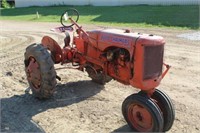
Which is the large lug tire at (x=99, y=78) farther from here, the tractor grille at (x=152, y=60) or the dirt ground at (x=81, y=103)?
the tractor grille at (x=152, y=60)

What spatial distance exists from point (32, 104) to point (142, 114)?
6.97 feet

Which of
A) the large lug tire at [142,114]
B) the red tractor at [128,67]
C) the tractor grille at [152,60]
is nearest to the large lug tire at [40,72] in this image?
the red tractor at [128,67]

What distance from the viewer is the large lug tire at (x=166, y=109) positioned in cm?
524

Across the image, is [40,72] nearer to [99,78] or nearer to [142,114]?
[99,78]

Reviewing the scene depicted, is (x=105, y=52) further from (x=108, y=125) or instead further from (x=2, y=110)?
(x=2, y=110)

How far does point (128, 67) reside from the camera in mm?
5461

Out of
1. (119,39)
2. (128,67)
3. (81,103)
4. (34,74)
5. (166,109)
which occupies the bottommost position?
(81,103)

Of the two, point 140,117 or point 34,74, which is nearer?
point 140,117

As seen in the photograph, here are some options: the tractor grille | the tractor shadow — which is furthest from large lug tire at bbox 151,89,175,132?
the tractor shadow

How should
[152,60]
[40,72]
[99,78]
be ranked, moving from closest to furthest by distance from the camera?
[152,60] < [40,72] < [99,78]

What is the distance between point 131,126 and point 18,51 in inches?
261

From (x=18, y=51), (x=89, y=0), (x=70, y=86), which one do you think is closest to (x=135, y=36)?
(x=70, y=86)

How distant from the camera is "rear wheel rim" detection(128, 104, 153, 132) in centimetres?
516

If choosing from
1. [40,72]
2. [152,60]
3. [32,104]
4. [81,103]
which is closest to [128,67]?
[152,60]
